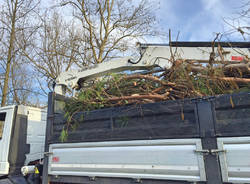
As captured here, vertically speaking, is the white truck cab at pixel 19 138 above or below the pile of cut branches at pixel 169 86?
below

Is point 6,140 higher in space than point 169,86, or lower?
lower

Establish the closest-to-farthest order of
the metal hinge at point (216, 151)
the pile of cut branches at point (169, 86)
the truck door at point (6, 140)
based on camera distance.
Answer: the metal hinge at point (216, 151)
the pile of cut branches at point (169, 86)
the truck door at point (6, 140)

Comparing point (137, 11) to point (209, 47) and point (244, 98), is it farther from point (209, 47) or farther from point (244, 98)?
point (244, 98)

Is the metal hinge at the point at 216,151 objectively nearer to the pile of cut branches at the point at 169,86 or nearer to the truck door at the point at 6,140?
the pile of cut branches at the point at 169,86

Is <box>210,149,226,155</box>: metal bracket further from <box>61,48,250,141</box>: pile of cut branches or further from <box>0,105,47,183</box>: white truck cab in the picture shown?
<box>0,105,47,183</box>: white truck cab

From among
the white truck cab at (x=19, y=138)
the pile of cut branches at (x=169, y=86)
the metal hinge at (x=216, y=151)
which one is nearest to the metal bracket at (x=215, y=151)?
the metal hinge at (x=216, y=151)

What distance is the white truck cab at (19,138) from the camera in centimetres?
390

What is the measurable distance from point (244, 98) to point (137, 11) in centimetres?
1015

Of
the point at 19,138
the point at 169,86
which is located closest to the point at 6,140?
the point at 19,138

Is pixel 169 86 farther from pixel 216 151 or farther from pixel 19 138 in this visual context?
pixel 19 138

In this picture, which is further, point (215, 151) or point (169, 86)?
point (169, 86)

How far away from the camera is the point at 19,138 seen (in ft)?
13.5

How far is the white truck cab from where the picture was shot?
3896mm

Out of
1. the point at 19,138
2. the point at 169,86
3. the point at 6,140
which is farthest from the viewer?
the point at 19,138
